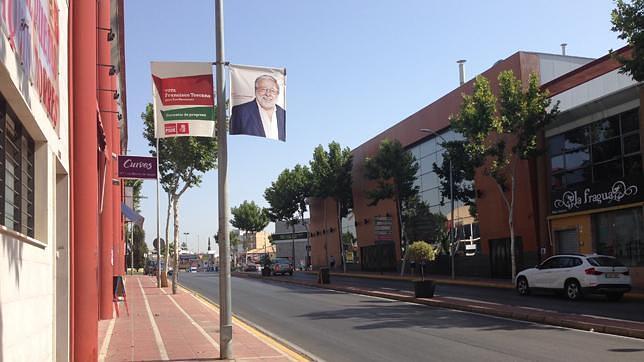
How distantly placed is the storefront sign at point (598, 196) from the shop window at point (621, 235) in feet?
1.70

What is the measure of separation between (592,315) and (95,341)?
12.5 metres

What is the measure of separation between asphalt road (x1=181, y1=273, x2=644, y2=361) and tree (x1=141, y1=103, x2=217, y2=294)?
12.9 m

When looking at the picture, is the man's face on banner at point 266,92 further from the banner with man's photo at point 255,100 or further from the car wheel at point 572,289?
the car wheel at point 572,289

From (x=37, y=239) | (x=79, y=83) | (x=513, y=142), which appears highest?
(x=513, y=142)

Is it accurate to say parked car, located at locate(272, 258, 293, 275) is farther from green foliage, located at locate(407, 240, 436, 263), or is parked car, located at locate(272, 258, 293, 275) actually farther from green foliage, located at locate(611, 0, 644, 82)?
green foliage, located at locate(611, 0, 644, 82)

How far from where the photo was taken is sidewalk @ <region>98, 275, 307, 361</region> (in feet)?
37.3

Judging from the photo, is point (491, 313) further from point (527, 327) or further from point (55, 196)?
point (55, 196)

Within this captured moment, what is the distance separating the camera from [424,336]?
13.8 m

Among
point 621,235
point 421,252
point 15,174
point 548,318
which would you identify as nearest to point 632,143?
point 621,235

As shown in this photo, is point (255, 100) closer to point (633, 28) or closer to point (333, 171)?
point (633, 28)

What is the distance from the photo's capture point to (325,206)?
66.9 m

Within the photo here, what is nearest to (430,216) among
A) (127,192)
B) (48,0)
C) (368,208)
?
(368,208)

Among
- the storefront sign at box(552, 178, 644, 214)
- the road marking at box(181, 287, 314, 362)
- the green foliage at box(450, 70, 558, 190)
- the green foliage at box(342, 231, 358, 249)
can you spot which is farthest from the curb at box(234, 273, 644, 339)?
the green foliage at box(342, 231, 358, 249)

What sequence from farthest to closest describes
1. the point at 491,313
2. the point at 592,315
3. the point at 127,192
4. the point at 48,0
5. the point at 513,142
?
the point at 127,192
the point at 513,142
the point at 491,313
the point at 592,315
the point at 48,0
